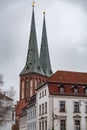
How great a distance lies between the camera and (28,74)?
520 feet

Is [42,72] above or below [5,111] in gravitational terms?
above

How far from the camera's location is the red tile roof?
79562 mm

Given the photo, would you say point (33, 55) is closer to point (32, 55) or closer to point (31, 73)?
point (32, 55)

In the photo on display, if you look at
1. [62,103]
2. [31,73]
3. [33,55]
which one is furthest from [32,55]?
[62,103]

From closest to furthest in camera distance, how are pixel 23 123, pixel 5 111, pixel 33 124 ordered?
1. pixel 5 111
2. pixel 33 124
3. pixel 23 123

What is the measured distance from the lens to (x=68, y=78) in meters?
81.6

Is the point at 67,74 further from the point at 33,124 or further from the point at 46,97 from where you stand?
the point at 33,124

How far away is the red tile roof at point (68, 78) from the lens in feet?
261

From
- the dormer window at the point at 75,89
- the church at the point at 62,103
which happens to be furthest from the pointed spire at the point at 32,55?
the dormer window at the point at 75,89

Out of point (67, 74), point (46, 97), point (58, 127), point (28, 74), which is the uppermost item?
point (28, 74)

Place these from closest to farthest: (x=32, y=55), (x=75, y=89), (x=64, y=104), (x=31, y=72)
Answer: (x=64, y=104) < (x=75, y=89) < (x=31, y=72) < (x=32, y=55)

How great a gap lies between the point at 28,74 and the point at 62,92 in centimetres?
8139

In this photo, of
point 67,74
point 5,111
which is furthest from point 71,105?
point 5,111

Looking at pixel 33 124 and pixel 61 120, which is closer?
pixel 61 120
